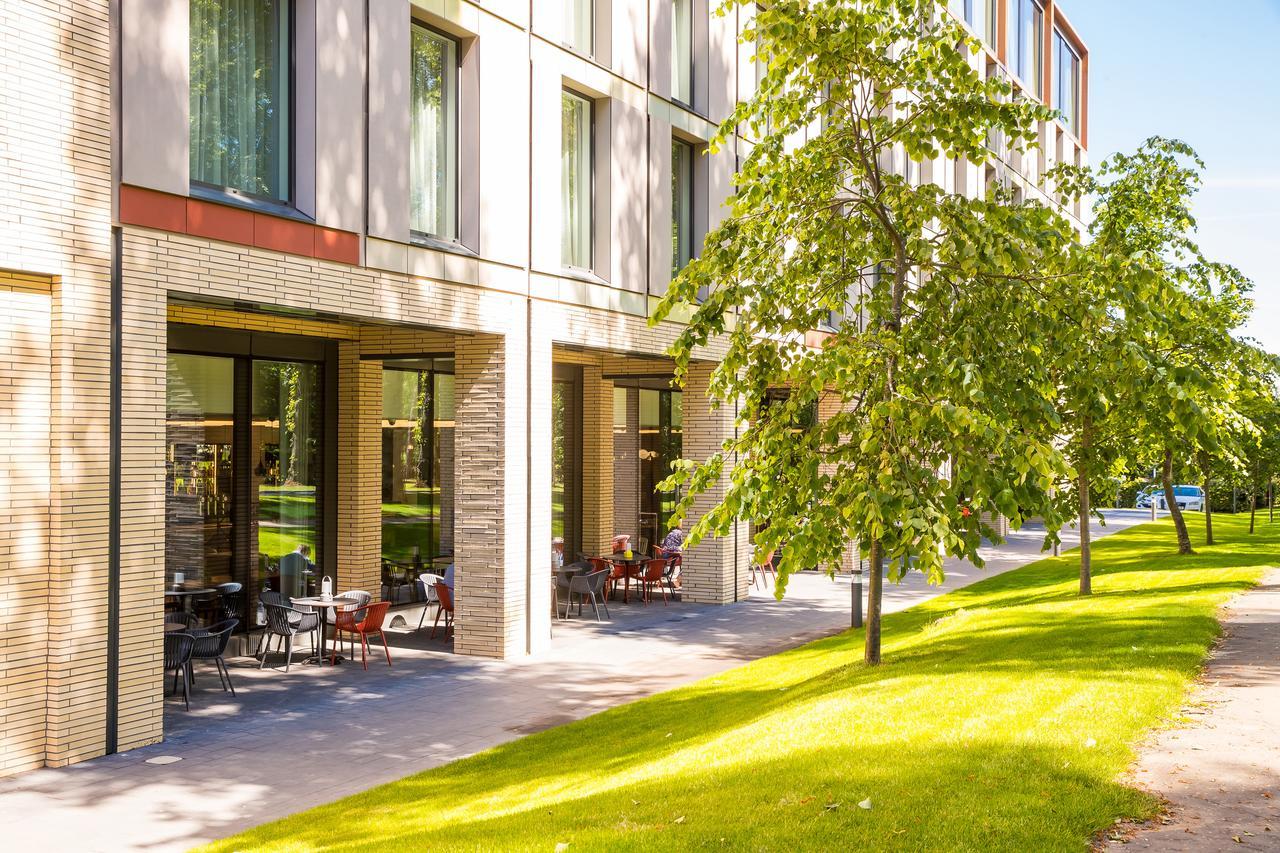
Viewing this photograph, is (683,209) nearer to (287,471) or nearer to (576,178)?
(576,178)

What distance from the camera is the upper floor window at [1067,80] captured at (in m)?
48.8

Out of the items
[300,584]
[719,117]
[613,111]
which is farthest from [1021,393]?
[719,117]

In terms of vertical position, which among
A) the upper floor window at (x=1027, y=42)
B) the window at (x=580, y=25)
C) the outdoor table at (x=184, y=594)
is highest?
the upper floor window at (x=1027, y=42)

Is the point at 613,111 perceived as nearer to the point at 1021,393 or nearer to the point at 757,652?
the point at 757,652

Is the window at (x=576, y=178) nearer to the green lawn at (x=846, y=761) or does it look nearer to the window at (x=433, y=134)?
the window at (x=433, y=134)

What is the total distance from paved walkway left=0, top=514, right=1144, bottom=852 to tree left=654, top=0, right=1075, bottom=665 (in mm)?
3541

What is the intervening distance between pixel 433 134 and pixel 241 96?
3.17 meters

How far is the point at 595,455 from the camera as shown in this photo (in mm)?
23953

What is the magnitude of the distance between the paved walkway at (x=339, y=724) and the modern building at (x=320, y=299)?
79 centimetres

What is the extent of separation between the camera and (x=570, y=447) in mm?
23781

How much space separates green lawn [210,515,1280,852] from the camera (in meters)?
6.27

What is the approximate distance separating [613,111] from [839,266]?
23.6ft

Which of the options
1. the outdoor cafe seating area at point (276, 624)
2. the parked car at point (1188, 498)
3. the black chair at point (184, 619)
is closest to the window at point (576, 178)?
the outdoor cafe seating area at point (276, 624)

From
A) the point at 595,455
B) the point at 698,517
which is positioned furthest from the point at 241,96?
the point at 595,455
